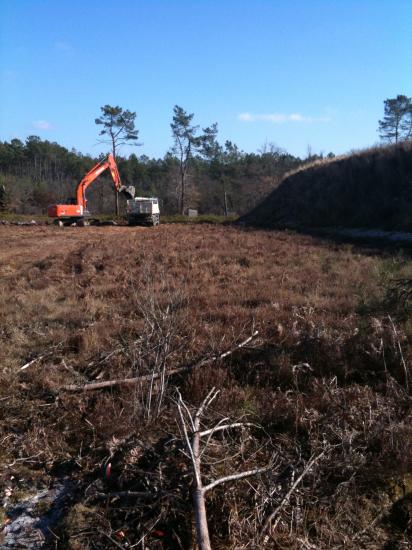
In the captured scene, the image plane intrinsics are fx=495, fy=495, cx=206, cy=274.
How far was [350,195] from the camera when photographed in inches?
1083

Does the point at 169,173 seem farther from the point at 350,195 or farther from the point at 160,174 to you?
the point at 350,195

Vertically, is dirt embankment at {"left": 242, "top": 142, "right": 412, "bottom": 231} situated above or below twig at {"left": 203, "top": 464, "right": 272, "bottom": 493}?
above

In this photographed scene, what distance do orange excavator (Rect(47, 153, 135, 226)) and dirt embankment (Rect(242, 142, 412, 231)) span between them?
9.05 meters

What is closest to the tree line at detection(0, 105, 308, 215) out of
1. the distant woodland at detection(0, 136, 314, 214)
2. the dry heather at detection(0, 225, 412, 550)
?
the distant woodland at detection(0, 136, 314, 214)

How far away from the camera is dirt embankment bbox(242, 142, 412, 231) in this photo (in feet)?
75.4

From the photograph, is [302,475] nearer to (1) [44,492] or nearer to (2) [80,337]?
(1) [44,492]

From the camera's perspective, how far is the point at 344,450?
132 inches

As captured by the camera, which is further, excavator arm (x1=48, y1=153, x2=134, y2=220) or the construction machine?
the construction machine

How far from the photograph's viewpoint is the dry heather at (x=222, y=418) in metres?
2.89

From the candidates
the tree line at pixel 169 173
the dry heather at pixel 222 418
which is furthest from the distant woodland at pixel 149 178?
the dry heather at pixel 222 418

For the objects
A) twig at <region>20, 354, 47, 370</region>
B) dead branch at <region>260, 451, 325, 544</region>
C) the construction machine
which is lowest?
dead branch at <region>260, 451, 325, 544</region>

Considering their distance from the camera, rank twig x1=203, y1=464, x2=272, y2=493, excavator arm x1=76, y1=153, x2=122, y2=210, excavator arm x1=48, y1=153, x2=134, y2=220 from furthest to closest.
A: 1. excavator arm x1=76, y1=153, x2=122, y2=210
2. excavator arm x1=48, y1=153, x2=134, y2=220
3. twig x1=203, y1=464, x2=272, y2=493

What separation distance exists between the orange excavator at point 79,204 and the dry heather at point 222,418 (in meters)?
23.5

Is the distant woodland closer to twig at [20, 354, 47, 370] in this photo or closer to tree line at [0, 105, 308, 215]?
tree line at [0, 105, 308, 215]
